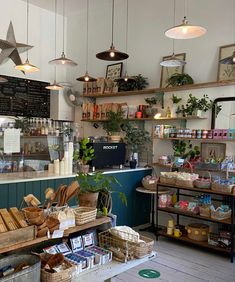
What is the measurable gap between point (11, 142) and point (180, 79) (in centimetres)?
265

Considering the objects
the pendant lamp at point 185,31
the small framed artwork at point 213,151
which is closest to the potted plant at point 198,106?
the small framed artwork at point 213,151

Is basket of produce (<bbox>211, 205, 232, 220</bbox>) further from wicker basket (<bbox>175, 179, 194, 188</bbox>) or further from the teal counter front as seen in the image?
the teal counter front

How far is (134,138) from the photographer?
5129 millimetres

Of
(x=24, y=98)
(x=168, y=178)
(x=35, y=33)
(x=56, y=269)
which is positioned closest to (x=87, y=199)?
(x=56, y=269)

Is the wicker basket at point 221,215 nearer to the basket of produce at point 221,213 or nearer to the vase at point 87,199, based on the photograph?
the basket of produce at point 221,213

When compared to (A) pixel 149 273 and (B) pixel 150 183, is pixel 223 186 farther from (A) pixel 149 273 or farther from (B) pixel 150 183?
(A) pixel 149 273

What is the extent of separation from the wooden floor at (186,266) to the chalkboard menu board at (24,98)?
3.77 m

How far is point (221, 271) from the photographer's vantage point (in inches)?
136

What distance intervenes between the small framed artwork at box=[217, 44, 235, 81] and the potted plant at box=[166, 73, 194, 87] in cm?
45

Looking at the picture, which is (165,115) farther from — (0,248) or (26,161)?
(0,248)

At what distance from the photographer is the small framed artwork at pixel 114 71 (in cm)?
594

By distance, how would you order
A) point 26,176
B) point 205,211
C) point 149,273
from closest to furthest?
point 149,273 < point 26,176 < point 205,211

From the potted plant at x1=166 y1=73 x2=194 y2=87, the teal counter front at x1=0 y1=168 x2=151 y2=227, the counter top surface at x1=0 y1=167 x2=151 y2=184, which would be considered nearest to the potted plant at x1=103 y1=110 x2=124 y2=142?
the teal counter front at x1=0 y1=168 x2=151 y2=227

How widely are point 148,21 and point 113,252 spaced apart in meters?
4.48
